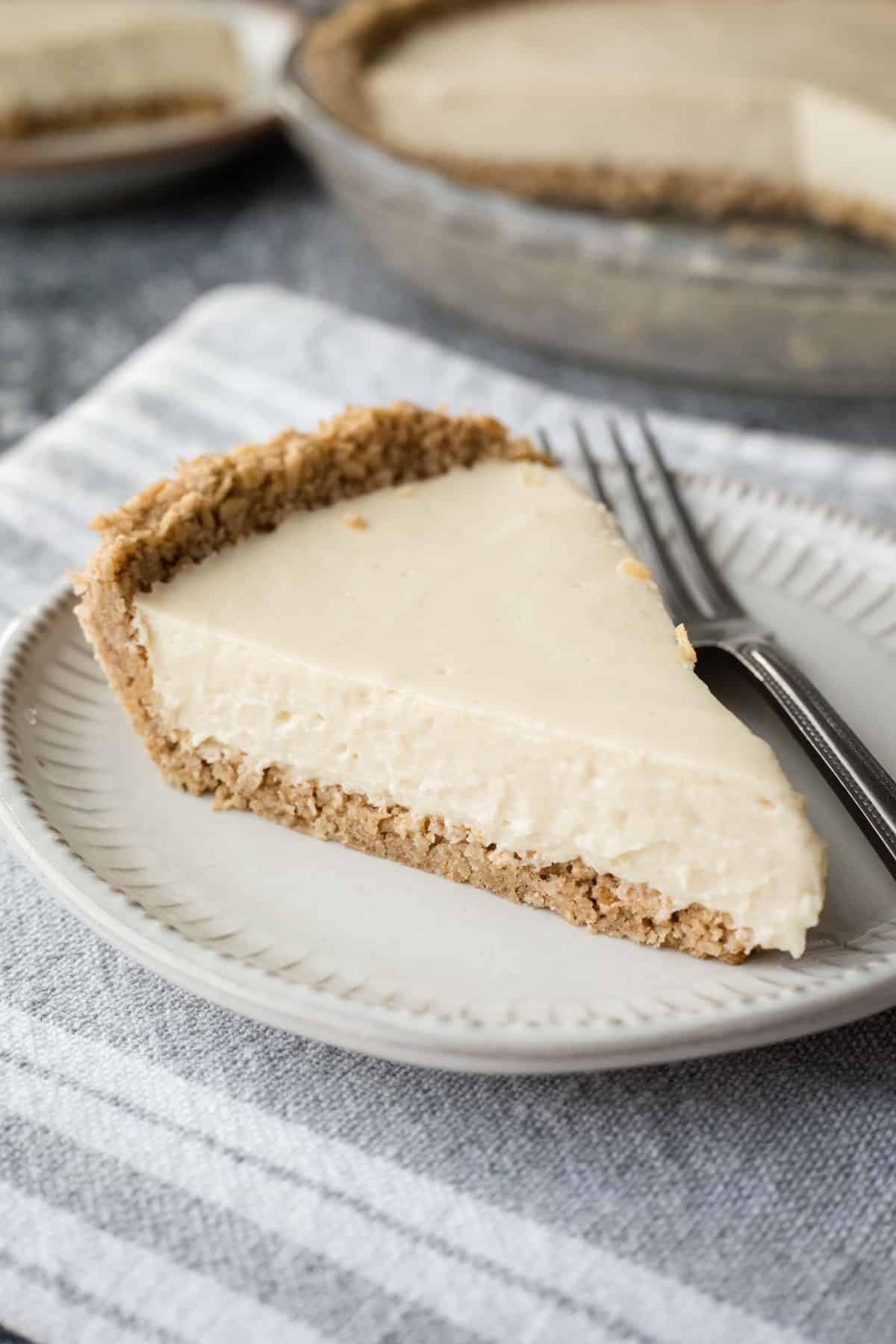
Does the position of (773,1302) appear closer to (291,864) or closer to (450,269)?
(291,864)

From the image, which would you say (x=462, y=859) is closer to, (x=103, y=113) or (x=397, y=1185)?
(x=397, y=1185)

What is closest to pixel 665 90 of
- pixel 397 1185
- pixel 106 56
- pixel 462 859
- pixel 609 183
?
pixel 609 183

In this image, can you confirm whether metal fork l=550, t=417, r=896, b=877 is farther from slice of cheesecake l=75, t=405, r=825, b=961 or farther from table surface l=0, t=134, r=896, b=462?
table surface l=0, t=134, r=896, b=462

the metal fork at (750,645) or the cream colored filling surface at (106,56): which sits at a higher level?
the metal fork at (750,645)

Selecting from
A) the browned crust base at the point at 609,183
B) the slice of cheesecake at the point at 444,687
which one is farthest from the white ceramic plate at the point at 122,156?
the slice of cheesecake at the point at 444,687

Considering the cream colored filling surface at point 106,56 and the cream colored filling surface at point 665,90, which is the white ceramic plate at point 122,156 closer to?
the cream colored filling surface at point 106,56

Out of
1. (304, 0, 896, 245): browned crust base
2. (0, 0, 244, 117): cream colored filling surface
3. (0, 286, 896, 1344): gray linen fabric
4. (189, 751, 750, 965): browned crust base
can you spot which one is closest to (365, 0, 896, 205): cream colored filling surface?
(304, 0, 896, 245): browned crust base
